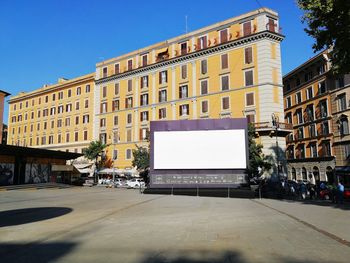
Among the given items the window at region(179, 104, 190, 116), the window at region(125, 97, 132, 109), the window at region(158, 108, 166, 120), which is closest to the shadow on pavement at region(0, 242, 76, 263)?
the window at region(179, 104, 190, 116)

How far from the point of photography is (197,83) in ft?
168

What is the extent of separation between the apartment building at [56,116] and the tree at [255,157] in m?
31.8

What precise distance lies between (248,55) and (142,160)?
68.8ft

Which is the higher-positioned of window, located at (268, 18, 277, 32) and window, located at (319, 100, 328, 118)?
window, located at (268, 18, 277, 32)

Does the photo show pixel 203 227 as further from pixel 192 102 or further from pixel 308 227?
pixel 192 102

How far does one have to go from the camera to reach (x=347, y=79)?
47.5m

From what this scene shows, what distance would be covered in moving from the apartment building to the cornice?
5.55 m

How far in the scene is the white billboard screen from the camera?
29308 millimetres

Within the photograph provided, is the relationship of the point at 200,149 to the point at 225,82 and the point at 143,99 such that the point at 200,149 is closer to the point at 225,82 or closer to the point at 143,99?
the point at 225,82

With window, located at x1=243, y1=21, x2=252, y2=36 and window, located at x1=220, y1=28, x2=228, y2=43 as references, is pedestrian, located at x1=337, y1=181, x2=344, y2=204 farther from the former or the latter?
window, located at x1=220, y1=28, x2=228, y2=43

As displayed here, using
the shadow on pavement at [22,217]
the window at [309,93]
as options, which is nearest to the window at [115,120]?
the window at [309,93]

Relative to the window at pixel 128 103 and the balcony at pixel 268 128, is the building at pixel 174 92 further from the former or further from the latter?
the balcony at pixel 268 128

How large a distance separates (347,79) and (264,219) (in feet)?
134

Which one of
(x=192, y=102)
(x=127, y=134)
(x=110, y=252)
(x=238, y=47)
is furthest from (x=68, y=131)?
(x=110, y=252)
